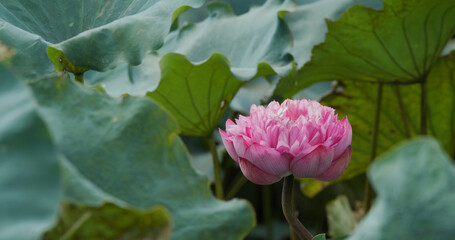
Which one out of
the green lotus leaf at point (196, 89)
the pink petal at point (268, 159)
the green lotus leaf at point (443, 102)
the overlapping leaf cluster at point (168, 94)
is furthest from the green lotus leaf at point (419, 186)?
the green lotus leaf at point (443, 102)

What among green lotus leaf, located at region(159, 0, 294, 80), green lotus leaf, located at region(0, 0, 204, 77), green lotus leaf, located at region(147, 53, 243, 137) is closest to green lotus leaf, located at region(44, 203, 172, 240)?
green lotus leaf, located at region(0, 0, 204, 77)

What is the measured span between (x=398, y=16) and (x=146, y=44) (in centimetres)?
54

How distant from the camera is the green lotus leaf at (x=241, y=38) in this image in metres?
1.22

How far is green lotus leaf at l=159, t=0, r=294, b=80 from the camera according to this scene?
48.2 inches

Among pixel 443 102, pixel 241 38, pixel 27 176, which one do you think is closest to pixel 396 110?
pixel 443 102

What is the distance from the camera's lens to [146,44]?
860mm

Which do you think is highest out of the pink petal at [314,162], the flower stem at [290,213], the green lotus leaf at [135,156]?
the green lotus leaf at [135,156]

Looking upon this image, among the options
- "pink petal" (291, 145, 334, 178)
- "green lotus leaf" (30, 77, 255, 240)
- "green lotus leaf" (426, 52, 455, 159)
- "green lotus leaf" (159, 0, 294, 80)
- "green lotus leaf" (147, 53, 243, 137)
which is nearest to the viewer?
"green lotus leaf" (30, 77, 255, 240)

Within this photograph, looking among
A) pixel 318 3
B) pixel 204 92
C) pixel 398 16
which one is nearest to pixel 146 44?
pixel 204 92

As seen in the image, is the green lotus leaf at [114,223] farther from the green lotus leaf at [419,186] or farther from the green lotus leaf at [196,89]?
the green lotus leaf at [196,89]

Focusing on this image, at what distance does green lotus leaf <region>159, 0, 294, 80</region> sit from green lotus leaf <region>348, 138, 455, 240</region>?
2.54 ft

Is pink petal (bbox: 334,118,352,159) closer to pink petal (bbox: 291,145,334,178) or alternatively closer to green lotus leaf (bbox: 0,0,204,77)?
pink petal (bbox: 291,145,334,178)

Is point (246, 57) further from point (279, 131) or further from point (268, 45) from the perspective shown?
point (279, 131)

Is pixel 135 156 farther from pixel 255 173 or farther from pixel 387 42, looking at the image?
pixel 387 42
